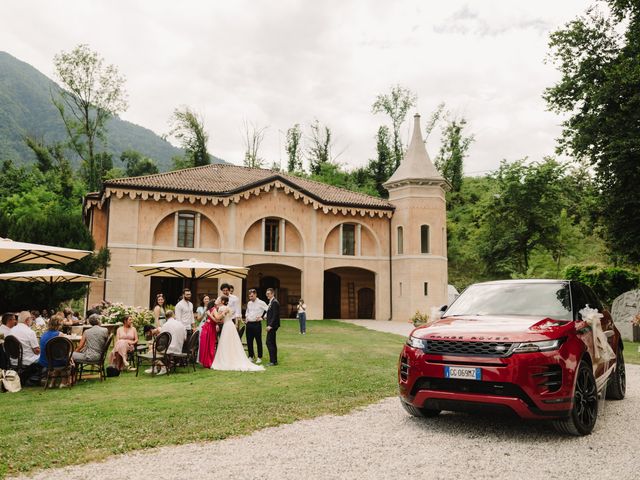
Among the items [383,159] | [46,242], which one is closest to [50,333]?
[46,242]

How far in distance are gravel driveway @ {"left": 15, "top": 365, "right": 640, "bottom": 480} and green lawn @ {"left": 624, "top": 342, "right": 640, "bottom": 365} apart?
903 cm

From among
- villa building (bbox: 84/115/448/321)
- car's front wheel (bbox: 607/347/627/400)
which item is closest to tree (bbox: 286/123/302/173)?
villa building (bbox: 84/115/448/321)

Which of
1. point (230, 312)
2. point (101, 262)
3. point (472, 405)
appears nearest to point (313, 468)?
point (472, 405)

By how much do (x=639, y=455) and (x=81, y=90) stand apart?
42315 mm

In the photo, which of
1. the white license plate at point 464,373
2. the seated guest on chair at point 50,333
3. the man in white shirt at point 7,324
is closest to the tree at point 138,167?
the man in white shirt at point 7,324

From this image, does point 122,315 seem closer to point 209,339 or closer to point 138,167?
point 209,339

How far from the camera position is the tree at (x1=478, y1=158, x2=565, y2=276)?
3550 cm

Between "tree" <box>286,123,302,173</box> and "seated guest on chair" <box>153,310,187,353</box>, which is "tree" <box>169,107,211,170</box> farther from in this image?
"seated guest on chair" <box>153,310,187,353</box>

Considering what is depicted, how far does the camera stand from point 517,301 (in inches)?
265

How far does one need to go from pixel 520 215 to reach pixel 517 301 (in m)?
32.1

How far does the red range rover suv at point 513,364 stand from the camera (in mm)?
5242

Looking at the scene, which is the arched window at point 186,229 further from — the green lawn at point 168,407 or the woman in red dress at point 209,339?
the green lawn at point 168,407

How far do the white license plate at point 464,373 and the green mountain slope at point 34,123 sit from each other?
94007 millimetres

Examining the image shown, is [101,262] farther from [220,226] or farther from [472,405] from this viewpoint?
[472,405]
